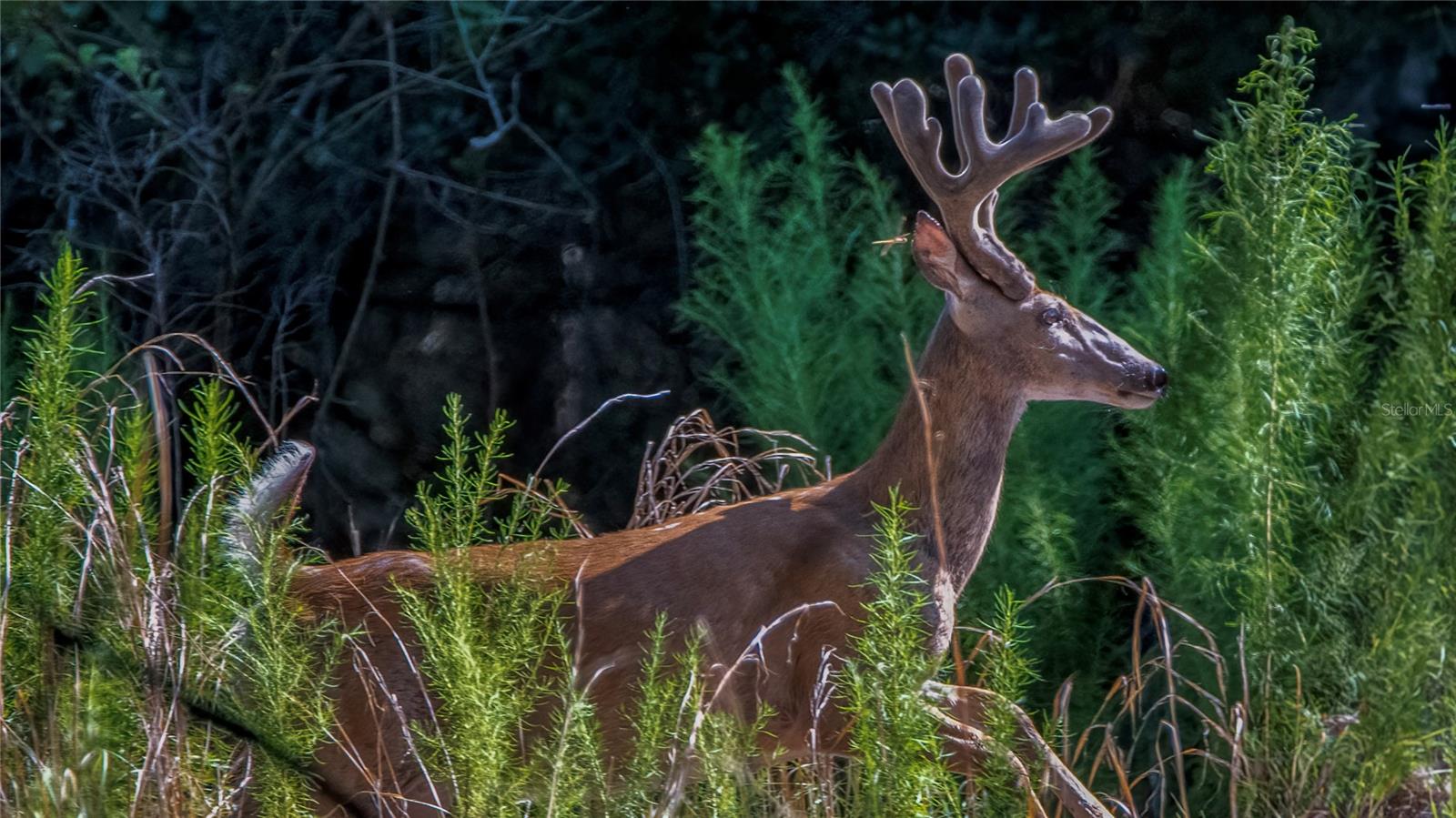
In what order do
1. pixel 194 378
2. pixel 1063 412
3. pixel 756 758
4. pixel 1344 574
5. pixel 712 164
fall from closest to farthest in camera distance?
pixel 1344 574 → pixel 756 758 → pixel 1063 412 → pixel 712 164 → pixel 194 378

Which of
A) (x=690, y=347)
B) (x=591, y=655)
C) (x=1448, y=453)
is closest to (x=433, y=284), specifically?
(x=690, y=347)

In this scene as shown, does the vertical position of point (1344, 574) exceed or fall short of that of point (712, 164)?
it falls short

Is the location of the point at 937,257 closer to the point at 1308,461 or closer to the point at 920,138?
the point at 920,138

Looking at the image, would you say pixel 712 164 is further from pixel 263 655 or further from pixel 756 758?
pixel 263 655

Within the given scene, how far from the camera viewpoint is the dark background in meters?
5.62

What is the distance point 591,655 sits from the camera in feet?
10.3

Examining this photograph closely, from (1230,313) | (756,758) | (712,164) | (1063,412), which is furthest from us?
(712,164)

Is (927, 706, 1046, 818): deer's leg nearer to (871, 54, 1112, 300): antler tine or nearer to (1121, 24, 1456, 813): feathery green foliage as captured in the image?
(1121, 24, 1456, 813): feathery green foliage

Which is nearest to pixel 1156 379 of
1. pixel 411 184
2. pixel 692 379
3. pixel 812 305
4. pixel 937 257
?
pixel 937 257

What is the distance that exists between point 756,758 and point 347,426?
3091mm

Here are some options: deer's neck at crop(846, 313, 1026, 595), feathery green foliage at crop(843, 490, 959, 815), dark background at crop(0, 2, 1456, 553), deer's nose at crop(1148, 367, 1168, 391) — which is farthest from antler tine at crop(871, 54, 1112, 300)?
dark background at crop(0, 2, 1456, 553)

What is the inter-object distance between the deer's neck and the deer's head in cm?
4

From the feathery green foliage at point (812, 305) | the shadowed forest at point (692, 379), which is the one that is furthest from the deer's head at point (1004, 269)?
the feathery green foliage at point (812, 305)

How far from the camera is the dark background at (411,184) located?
5.62m
